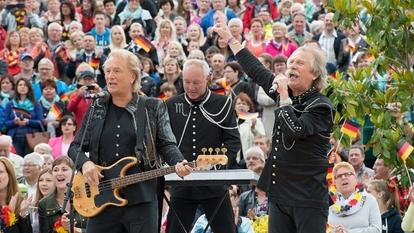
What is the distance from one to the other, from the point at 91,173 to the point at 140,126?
1.86ft

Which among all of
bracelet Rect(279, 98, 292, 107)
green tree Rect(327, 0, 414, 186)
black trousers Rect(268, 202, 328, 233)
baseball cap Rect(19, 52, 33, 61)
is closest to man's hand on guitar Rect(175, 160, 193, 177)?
black trousers Rect(268, 202, 328, 233)

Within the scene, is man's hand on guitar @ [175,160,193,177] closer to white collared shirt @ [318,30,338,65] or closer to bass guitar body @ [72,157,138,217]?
bass guitar body @ [72,157,138,217]

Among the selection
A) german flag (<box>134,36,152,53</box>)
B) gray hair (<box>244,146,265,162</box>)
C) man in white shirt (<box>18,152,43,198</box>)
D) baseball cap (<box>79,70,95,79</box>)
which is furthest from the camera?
german flag (<box>134,36,152,53</box>)

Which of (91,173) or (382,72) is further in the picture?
(382,72)

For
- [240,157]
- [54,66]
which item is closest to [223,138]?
[240,157]

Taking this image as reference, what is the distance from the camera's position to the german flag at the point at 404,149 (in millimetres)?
12156

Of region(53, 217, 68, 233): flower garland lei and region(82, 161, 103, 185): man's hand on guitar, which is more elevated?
region(82, 161, 103, 185): man's hand on guitar

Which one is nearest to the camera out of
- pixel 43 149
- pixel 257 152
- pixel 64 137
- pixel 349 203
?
pixel 349 203

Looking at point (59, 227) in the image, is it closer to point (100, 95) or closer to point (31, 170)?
point (31, 170)

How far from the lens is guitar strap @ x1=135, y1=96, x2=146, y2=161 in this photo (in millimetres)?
10375

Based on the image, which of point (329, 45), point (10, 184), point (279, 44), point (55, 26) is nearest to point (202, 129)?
point (10, 184)

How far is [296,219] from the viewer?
1035 cm

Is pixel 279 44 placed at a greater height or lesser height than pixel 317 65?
lesser

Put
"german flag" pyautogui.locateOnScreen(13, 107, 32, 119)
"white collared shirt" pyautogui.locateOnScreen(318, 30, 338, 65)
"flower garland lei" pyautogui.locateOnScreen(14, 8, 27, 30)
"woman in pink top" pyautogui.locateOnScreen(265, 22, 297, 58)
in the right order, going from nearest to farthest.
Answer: "german flag" pyautogui.locateOnScreen(13, 107, 32, 119) < "woman in pink top" pyautogui.locateOnScreen(265, 22, 297, 58) < "white collared shirt" pyautogui.locateOnScreen(318, 30, 338, 65) < "flower garland lei" pyautogui.locateOnScreen(14, 8, 27, 30)
